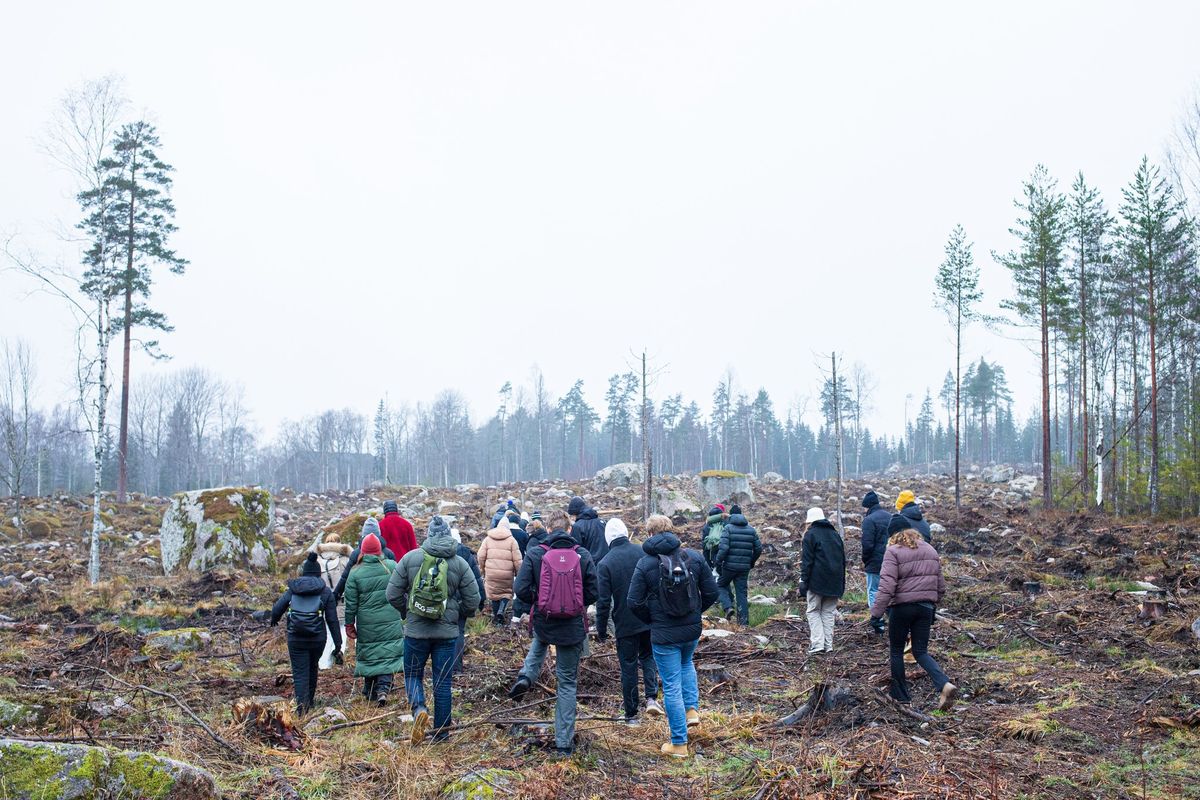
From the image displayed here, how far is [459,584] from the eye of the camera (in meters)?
6.49

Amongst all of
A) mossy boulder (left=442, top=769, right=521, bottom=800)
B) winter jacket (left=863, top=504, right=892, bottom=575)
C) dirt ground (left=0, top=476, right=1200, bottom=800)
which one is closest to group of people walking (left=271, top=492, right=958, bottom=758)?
dirt ground (left=0, top=476, right=1200, bottom=800)

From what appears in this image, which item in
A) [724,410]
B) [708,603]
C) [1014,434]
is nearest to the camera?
[708,603]

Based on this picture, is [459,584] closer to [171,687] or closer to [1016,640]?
[171,687]

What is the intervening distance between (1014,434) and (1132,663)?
A: 95041mm

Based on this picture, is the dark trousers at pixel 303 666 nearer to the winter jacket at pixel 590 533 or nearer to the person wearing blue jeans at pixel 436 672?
the person wearing blue jeans at pixel 436 672

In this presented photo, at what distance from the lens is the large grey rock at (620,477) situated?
41281 mm

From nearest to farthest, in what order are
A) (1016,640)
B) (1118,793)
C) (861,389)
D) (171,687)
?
1. (1118,793)
2. (171,687)
3. (1016,640)
4. (861,389)

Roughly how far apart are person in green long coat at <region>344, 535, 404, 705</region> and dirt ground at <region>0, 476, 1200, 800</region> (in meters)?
0.36

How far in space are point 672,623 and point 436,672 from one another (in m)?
2.09

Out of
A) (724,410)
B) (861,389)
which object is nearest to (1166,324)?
(861,389)

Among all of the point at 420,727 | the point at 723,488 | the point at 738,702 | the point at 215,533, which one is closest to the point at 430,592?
the point at 420,727

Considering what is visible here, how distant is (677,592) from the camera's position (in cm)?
606

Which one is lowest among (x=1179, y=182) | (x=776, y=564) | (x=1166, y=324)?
(x=776, y=564)

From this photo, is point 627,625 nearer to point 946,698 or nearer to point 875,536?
point 946,698
